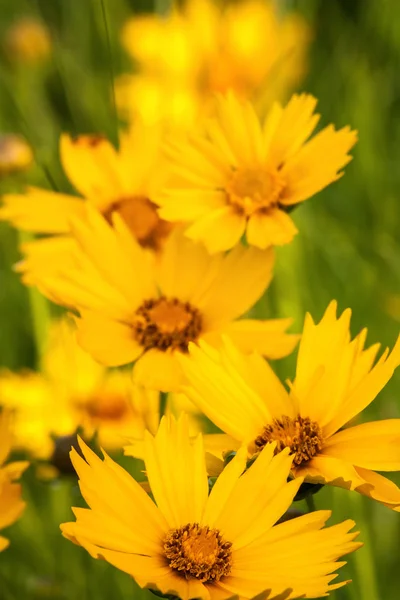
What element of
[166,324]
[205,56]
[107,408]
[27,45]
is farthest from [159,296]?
[205,56]

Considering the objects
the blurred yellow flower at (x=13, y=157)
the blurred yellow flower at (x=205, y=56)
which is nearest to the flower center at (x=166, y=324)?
the blurred yellow flower at (x=13, y=157)

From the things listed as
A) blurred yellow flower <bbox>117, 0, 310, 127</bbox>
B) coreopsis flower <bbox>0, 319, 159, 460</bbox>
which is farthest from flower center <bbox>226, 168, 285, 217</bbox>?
blurred yellow flower <bbox>117, 0, 310, 127</bbox>

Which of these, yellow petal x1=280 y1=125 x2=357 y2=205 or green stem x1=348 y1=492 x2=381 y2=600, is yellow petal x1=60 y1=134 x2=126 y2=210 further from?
green stem x1=348 y1=492 x2=381 y2=600

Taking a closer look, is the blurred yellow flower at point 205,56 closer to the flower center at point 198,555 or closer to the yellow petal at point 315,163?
the yellow petal at point 315,163

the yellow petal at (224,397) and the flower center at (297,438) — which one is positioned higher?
the yellow petal at (224,397)

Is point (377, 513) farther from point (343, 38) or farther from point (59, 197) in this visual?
point (343, 38)
